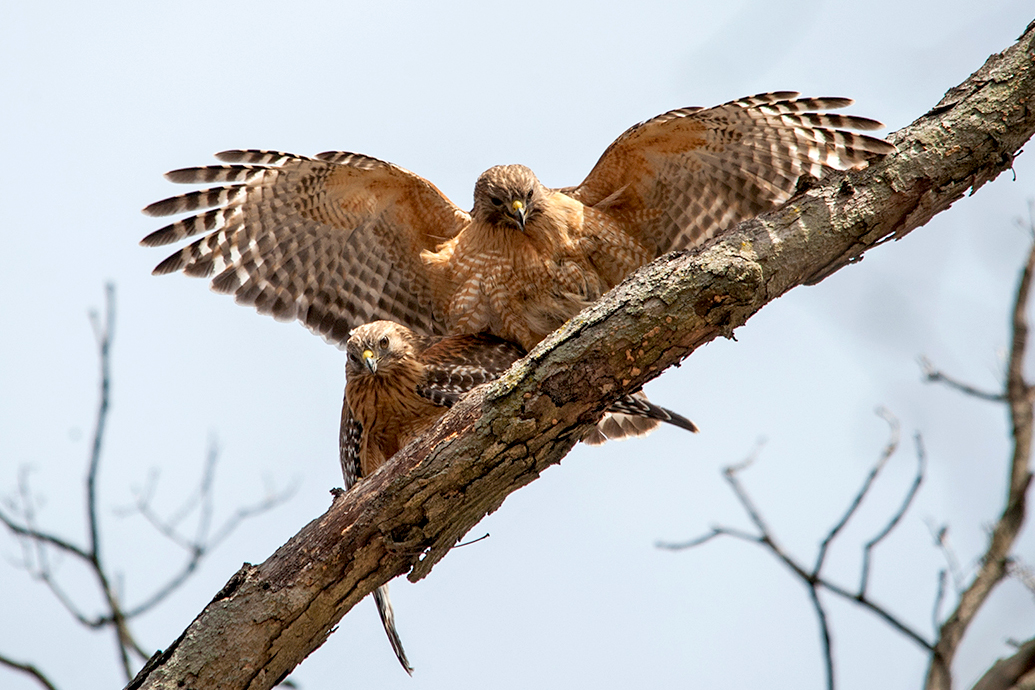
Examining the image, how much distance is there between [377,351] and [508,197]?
3.40 ft

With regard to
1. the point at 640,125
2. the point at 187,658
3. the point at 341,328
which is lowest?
the point at 187,658

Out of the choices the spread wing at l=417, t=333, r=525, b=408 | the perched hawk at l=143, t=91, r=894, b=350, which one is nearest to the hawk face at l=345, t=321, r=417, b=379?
the spread wing at l=417, t=333, r=525, b=408

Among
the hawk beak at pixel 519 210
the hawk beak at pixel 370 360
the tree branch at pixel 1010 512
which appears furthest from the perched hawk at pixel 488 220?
the tree branch at pixel 1010 512

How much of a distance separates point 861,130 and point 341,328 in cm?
306

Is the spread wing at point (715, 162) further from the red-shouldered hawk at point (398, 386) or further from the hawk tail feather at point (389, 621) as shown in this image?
the hawk tail feather at point (389, 621)

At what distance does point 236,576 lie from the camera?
312 centimetres

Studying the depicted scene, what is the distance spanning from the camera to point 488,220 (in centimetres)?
482

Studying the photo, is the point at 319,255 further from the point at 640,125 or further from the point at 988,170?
the point at 988,170

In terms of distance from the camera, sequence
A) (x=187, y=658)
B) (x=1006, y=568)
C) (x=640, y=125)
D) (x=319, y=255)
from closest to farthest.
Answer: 1. (x=187, y=658)
2. (x=640, y=125)
3. (x=1006, y=568)
4. (x=319, y=255)

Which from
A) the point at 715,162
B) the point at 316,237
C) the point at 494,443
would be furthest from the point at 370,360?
the point at 715,162

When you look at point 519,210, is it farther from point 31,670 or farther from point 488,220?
point 31,670

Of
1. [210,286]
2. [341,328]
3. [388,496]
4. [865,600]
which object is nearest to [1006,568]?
[865,600]

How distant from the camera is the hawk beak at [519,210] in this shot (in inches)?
182

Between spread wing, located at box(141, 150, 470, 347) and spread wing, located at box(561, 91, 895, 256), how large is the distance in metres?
0.92
